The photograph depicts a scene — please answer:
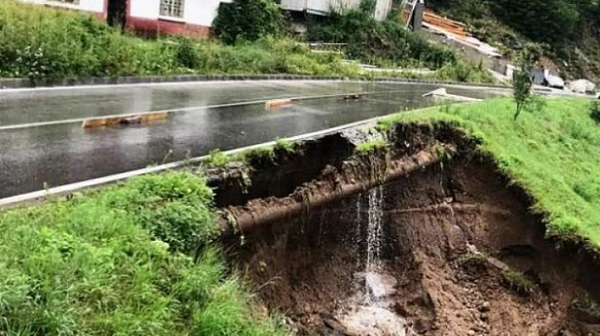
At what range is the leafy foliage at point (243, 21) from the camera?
1078 inches

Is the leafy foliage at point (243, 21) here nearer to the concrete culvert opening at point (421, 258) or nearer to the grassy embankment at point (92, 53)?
the grassy embankment at point (92, 53)

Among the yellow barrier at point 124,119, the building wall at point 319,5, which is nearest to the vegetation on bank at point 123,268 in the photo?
the yellow barrier at point 124,119

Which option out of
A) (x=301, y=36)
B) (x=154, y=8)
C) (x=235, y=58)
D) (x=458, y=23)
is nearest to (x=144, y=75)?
(x=235, y=58)

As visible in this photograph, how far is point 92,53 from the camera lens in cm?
1609

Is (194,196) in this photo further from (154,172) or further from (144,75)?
(144,75)

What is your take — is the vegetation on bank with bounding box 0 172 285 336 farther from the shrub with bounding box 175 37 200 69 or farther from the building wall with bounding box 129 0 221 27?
the building wall with bounding box 129 0 221 27

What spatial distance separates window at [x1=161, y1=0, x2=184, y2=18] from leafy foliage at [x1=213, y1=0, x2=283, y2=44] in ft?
6.29

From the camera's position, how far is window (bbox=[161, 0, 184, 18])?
25.2 metres

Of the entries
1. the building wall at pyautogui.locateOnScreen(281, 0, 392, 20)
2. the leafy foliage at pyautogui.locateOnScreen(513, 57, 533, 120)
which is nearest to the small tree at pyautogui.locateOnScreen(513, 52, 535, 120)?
the leafy foliage at pyautogui.locateOnScreen(513, 57, 533, 120)

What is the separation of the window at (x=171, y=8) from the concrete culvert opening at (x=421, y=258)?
49.8 ft

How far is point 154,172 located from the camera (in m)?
7.52

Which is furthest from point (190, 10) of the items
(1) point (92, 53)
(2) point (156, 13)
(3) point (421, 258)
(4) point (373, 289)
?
(4) point (373, 289)

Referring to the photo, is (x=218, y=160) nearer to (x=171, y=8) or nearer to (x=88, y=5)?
(x=88, y=5)

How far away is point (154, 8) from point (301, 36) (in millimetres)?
12121
